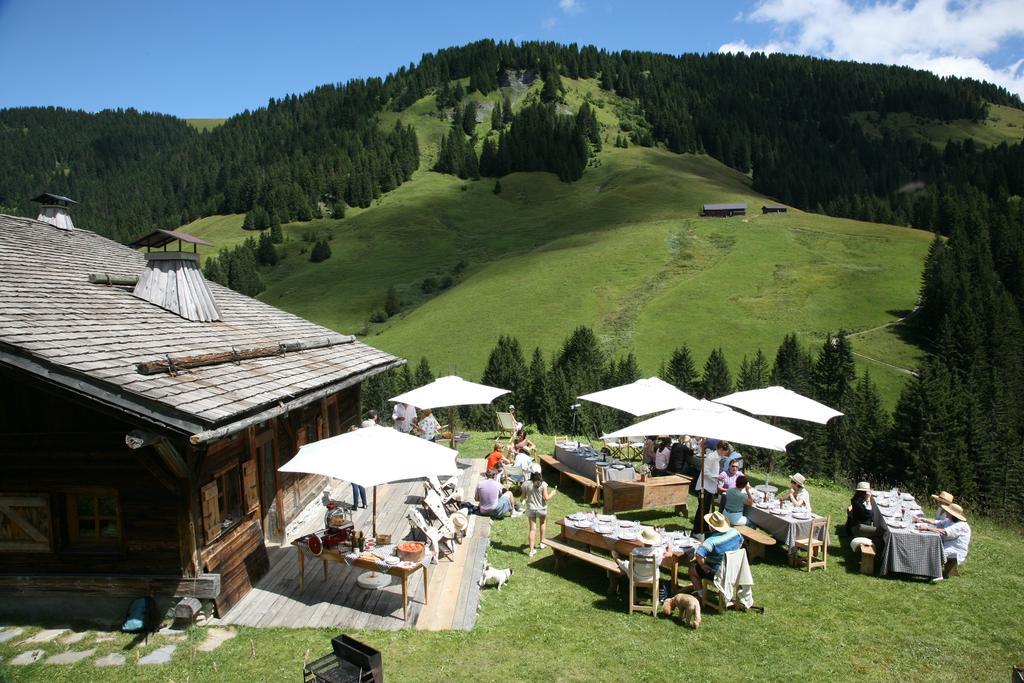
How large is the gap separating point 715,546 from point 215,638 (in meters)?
7.55

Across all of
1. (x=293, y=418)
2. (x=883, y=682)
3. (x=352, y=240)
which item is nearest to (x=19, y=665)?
(x=293, y=418)

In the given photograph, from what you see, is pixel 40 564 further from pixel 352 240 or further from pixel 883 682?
pixel 352 240

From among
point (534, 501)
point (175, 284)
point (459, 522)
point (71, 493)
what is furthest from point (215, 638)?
point (175, 284)

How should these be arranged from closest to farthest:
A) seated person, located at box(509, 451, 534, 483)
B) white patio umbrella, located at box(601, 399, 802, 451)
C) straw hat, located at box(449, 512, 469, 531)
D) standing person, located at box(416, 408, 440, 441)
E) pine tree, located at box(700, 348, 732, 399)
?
straw hat, located at box(449, 512, 469, 531)
white patio umbrella, located at box(601, 399, 802, 451)
seated person, located at box(509, 451, 534, 483)
standing person, located at box(416, 408, 440, 441)
pine tree, located at box(700, 348, 732, 399)

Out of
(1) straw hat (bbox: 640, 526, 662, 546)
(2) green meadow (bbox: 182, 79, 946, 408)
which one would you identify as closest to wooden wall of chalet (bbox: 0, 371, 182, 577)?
(1) straw hat (bbox: 640, 526, 662, 546)

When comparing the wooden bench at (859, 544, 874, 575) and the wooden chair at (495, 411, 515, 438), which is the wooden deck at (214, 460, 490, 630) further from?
the wooden chair at (495, 411, 515, 438)

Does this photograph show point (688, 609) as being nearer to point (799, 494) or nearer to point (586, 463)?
point (799, 494)

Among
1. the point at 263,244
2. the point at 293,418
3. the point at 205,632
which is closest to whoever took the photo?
the point at 205,632

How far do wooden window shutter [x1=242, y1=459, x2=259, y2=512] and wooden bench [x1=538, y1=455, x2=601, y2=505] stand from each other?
311 inches

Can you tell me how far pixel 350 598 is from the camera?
998cm

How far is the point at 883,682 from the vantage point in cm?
797

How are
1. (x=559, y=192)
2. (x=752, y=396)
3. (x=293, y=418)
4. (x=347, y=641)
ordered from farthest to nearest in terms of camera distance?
1. (x=559, y=192)
2. (x=752, y=396)
3. (x=293, y=418)
4. (x=347, y=641)

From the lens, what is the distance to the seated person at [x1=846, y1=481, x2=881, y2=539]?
12.4 m

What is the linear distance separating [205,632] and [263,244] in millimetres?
117354
